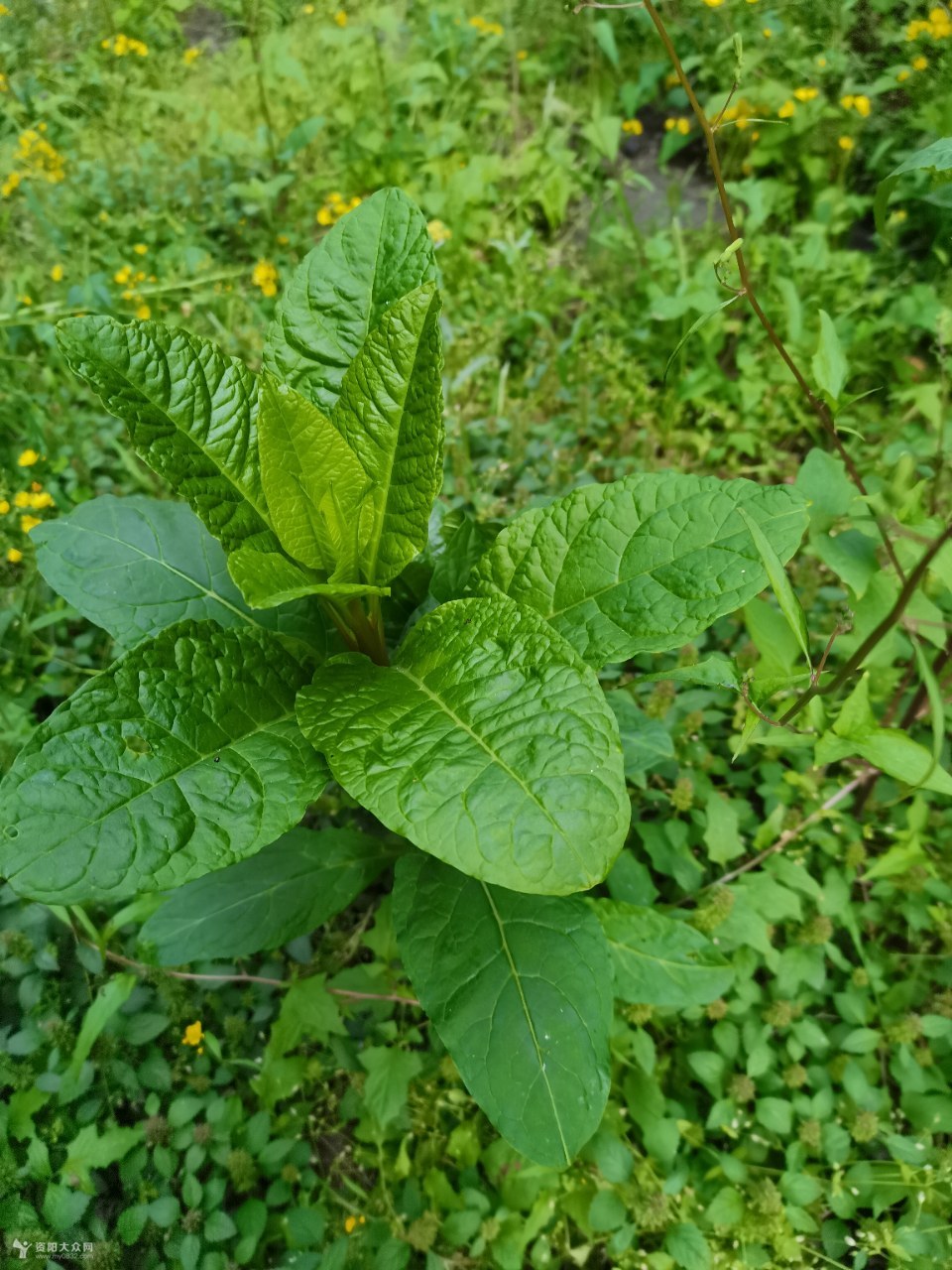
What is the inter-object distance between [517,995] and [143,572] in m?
0.97

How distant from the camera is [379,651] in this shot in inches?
54.6

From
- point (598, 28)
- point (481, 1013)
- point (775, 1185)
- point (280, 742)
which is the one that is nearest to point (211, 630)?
point (280, 742)

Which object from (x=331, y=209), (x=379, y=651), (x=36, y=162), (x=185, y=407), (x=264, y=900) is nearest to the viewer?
(x=185, y=407)

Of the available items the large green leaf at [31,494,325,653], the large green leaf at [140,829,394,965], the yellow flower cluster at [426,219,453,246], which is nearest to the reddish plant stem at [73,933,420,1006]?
the large green leaf at [140,829,394,965]

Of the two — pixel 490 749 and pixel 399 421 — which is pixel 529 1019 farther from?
pixel 399 421

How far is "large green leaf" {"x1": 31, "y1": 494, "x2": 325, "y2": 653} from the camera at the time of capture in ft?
4.50

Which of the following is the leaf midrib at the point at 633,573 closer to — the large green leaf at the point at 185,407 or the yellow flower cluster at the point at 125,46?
the large green leaf at the point at 185,407

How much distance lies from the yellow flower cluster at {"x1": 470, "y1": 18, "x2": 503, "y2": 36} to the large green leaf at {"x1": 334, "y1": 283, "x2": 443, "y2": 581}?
158 inches

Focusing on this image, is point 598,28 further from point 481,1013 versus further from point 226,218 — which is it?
point 481,1013

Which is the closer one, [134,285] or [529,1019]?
[529,1019]

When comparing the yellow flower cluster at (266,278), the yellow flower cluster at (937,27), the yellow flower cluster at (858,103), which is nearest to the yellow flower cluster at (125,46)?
the yellow flower cluster at (266,278)

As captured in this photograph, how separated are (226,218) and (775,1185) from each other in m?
3.92

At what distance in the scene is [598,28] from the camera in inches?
140

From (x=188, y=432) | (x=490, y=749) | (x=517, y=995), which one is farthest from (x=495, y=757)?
(x=188, y=432)
